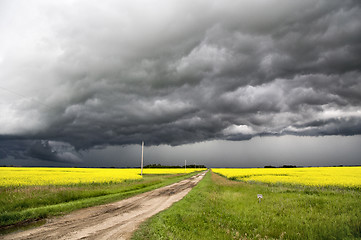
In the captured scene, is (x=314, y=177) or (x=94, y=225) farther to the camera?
(x=314, y=177)

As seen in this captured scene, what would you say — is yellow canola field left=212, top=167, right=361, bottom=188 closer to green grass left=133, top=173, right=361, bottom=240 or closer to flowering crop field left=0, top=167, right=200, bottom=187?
green grass left=133, top=173, right=361, bottom=240

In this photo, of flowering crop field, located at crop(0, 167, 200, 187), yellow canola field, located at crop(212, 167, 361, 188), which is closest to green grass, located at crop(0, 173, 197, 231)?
flowering crop field, located at crop(0, 167, 200, 187)

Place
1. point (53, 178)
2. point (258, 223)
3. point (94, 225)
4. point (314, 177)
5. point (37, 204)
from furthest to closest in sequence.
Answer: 1. point (314, 177)
2. point (53, 178)
3. point (37, 204)
4. point (258, 223)
5. point (94, 225)

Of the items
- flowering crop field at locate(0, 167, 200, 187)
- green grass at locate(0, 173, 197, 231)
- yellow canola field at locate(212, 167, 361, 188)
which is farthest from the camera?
yellow canola field at locate(212, 167, 361, 188)

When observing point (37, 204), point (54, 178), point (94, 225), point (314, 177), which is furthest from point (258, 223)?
point (314, 177)

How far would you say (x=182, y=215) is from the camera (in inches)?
440

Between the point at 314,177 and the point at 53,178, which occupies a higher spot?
the point at 53,178

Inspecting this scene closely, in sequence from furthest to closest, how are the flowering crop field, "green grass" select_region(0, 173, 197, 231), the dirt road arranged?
the flowering crop field < "green grass" select_region(0, 173, 197, 231) < the dirt road

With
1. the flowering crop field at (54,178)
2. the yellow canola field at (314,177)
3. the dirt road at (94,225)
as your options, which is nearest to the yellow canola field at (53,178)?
the flowering crop field at (54,178)

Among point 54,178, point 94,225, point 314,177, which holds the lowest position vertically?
point 314,177

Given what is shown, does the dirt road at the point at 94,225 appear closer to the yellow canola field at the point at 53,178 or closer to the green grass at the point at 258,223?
the green grass at the point at 258,223

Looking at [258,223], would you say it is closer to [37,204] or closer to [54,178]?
[37,204]

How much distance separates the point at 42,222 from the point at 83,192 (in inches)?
333

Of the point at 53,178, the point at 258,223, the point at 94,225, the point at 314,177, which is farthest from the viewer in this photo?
the point at 314,177
